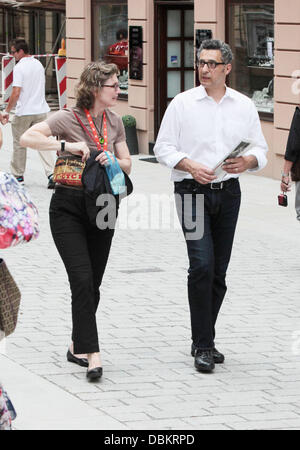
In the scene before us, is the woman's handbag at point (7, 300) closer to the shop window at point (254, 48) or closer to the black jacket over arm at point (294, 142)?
the black jacket over arm at point (294, 142)

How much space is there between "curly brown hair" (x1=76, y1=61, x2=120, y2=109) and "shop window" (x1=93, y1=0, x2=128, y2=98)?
514 inches

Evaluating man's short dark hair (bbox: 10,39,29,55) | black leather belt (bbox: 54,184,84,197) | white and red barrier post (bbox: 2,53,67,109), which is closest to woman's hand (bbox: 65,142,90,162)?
black leather belt (bbox: 54,184,84,197)

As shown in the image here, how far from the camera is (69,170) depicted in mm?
6676

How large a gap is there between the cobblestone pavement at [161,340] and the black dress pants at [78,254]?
251mm

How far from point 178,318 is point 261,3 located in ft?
29.6

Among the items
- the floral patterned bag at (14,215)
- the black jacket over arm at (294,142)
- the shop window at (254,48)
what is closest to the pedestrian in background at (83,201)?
the floral patterned bag at (14,215)

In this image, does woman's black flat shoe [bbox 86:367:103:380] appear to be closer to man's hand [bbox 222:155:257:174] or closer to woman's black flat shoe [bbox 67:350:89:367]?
woman's black flat shoe [bbox 67:350:89:367]

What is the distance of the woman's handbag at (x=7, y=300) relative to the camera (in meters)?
5.00

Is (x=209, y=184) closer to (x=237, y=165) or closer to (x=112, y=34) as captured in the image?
(x=237, y=165)

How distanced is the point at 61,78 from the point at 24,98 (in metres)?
8.23

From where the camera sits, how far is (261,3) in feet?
53.2

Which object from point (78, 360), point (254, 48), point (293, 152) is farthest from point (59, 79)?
point (78, 360)
